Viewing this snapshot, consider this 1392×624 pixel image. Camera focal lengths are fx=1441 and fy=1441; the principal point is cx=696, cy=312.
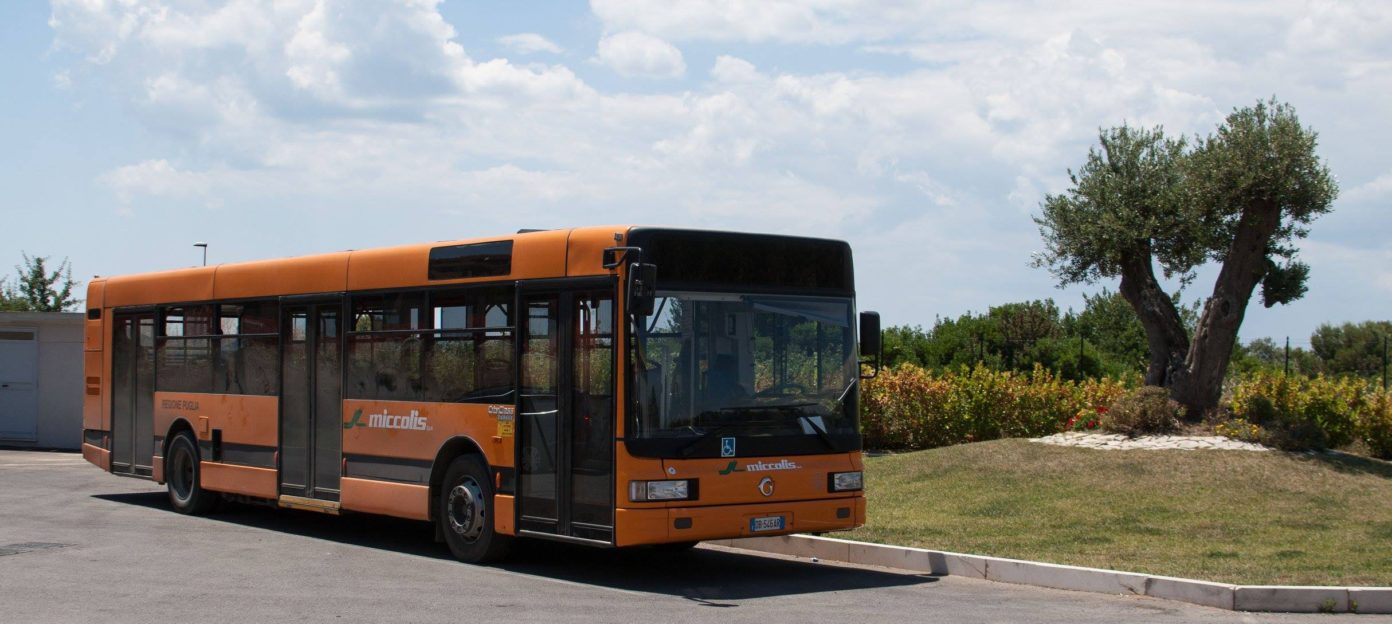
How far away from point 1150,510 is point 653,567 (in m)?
6.21

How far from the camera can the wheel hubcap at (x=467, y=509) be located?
13031 mm

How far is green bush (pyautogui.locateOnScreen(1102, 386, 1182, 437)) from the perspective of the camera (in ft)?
66.6

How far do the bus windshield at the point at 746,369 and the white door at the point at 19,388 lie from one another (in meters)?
23.0

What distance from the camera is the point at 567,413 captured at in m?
12.1

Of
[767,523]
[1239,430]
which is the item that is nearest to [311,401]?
[767,523]

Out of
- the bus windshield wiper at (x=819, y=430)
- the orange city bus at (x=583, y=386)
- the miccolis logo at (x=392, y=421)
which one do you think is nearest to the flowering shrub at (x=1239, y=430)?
the orange city bus at (x=583, y=386)

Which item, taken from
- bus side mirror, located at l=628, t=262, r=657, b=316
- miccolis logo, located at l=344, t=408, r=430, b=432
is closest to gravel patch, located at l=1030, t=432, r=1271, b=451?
miccolis logo, located at l=344, t=408, r=430, b=432

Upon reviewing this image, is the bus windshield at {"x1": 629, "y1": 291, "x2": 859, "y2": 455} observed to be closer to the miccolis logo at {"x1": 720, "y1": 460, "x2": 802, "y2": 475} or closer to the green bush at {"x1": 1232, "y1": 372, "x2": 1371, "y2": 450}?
the miccolis logo at {"x1": 720, "y1": 460, "x2": 802, "y2": 475}

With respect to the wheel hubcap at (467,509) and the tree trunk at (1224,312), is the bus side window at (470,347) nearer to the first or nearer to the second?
the wheel hubcap at (467,509)

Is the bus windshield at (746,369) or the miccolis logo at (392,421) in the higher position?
the bus windshield at (746,369)

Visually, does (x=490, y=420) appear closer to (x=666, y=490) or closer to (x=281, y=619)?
(x=666, y=490)

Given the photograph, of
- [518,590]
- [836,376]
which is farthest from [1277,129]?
[518,590]

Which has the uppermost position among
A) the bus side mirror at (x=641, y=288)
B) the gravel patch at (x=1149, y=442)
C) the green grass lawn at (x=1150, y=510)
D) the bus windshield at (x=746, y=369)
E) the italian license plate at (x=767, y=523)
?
the bus side mirror at (x=641, y=288)

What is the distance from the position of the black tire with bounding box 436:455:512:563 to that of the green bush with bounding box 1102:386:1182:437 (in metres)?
10.8
